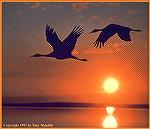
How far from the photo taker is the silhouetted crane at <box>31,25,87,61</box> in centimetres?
303

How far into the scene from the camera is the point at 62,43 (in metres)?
3.09

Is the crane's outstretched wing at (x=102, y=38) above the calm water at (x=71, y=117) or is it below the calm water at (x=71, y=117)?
above

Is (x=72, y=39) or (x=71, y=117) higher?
(x=72, y=39)

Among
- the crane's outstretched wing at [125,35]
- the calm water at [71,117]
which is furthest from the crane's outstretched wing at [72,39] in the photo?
the calm water at [71,117]

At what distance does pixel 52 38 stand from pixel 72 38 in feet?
0.53

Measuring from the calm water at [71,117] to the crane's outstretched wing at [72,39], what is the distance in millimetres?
478

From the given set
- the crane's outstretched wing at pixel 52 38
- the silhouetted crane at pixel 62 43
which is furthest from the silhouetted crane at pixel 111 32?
the crane's outstretched wing at pixel 52 38

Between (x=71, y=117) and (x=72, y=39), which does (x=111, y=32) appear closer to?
(x=72, y=39)

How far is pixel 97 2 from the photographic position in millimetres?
3045

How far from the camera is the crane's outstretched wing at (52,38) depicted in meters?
3.01

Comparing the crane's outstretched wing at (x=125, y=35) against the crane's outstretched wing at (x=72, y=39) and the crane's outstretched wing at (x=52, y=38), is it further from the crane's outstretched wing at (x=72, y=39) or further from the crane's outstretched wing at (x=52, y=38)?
the crane's outstretched wing at (x=52, y=38)

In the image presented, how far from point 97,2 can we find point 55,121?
962 millimetres

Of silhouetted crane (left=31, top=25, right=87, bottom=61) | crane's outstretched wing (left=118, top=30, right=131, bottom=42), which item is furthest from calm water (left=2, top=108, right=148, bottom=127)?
crane's outstretched wing (left=118, top=30, right=131, bottom=42)

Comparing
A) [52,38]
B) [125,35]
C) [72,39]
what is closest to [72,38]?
[72,39]
